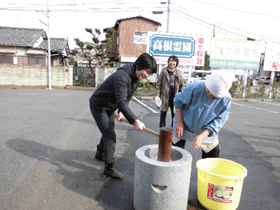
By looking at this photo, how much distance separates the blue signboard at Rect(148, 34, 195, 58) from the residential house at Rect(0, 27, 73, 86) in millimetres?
8918

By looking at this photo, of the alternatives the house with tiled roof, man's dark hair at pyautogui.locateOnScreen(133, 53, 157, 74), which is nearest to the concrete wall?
the house with tiled roof

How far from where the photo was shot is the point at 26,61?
18.3 metres

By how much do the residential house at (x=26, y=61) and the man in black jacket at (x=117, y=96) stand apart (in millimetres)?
15249

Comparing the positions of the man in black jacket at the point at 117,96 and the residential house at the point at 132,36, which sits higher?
the residential house at the point at 132,36

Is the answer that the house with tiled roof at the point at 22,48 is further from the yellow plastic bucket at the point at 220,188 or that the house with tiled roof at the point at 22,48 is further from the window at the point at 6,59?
the yellow plastic bucket at the point at 220,188

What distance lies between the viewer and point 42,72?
17219 mm

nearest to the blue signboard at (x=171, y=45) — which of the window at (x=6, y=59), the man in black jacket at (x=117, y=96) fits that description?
the man in black jacket at (x=117, y=96)

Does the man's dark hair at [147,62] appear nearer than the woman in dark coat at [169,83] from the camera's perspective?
Yes

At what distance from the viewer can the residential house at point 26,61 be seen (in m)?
17.0

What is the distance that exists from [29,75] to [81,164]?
52.8 feet

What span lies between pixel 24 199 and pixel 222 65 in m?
13.2

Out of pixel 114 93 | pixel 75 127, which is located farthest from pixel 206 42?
pixel 114 93

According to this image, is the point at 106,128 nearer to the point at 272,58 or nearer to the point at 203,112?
the point at 203,112

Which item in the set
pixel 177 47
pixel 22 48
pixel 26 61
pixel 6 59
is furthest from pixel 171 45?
pixel 6 59
